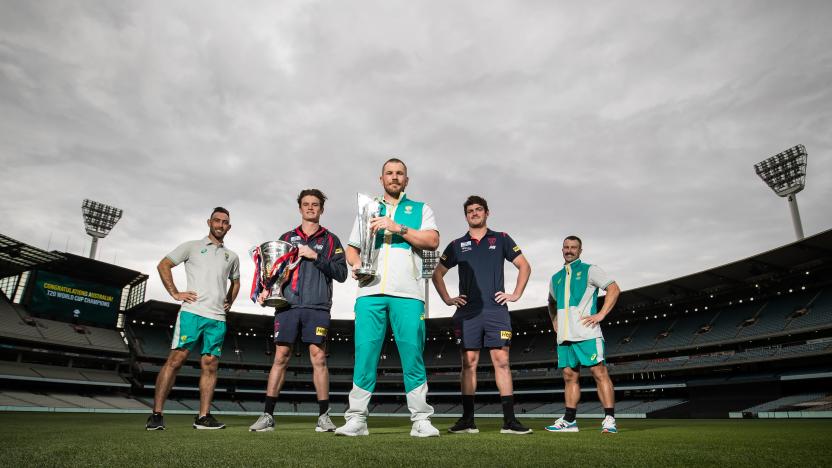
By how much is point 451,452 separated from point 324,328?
10.8 feet

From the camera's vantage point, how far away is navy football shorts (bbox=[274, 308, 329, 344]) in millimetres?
5684

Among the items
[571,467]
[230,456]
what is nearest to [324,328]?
[230,456]

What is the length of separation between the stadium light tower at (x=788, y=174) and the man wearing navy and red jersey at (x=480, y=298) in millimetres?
40020

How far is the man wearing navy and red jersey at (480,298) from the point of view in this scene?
5.41 m

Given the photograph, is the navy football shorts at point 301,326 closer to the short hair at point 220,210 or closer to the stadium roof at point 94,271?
the short hair at point 220,210

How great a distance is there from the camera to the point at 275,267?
570cm

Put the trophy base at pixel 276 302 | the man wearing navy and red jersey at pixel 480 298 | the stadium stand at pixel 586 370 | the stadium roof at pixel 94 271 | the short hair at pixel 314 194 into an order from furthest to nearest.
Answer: the stadium roof at pixel 94 271 < the stadium stand at pixel 586 370 < the short hair at pixel 314 194 < the trophy base at pixel 276 302 < the man wearing navy and red jersey at pixel 480 298

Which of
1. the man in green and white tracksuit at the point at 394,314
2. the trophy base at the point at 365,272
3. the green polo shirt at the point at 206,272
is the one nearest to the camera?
the man in green and white tracksuit at the point at 394,314

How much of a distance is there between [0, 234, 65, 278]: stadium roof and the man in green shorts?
106ft

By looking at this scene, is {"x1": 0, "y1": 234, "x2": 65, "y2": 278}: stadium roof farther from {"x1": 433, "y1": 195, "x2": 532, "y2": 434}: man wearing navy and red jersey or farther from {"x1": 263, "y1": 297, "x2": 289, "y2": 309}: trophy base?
{"x1": 433, "y1": 195, "x2": 532, "y2": 434}: man wearing navy and red jersey

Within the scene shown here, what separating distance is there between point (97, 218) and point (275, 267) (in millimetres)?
46788

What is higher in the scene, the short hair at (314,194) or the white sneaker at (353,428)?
the short hair at (314,194)

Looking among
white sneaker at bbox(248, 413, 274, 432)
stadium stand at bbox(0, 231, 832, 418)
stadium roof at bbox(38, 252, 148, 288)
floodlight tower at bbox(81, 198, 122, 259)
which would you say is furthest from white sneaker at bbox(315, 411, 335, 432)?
floodlight tower at bbox(81, 198, 122, 259)

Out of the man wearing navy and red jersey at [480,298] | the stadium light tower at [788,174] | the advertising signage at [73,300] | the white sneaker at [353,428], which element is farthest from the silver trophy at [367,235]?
the advertising signage at [73,300]
